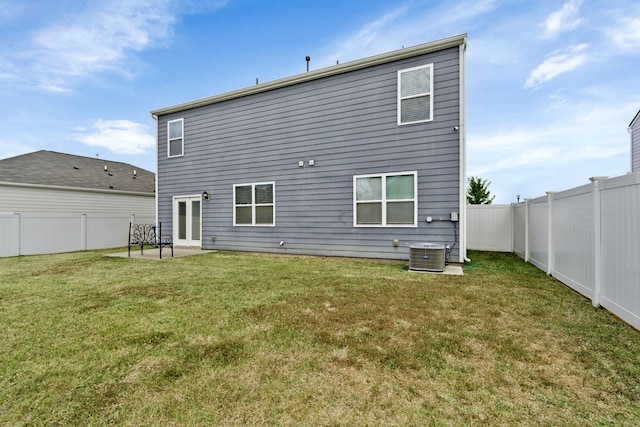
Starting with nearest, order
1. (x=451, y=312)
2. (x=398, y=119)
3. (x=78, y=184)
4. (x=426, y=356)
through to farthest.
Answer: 1. (x=426, y=356)
2. (x=451, y=312)
3. (x=398, y=119)
4. (x=78, y=184)

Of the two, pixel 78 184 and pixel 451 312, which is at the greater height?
pixel 78 184

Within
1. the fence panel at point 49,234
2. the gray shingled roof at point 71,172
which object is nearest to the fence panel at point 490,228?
the fence panel at point 49,234

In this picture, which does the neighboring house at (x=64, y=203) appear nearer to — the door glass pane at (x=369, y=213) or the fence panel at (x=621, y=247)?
the door glass pane at (x=369, y=213)

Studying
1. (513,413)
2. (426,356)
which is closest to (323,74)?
(426,356)

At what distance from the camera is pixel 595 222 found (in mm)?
3848

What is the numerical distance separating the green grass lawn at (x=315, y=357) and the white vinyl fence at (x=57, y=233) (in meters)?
7.54

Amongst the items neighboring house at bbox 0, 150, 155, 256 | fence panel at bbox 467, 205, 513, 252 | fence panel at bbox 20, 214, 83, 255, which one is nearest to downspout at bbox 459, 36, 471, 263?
fence panel at bbox 467, 205, 513, 252

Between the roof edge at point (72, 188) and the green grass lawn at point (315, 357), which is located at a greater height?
the roof edge at point (72, 188)

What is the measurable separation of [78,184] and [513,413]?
16637mm

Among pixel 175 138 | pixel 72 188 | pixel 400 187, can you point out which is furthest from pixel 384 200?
pixel 72 188

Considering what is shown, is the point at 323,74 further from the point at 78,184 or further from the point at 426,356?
the point at 78,184

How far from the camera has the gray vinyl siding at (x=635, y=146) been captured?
13297mm

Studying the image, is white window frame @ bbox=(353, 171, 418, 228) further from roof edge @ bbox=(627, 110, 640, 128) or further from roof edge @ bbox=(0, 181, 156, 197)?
roof edge @ bbox=(627, 110, 640, 128)

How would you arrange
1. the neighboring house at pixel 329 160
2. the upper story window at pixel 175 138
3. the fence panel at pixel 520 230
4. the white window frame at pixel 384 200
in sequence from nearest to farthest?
the neighboring house at pixel 329 160, the white window frame at pixel 384 200, the fence panel at pixel 520 230, the upper story window at pixel 175 138
